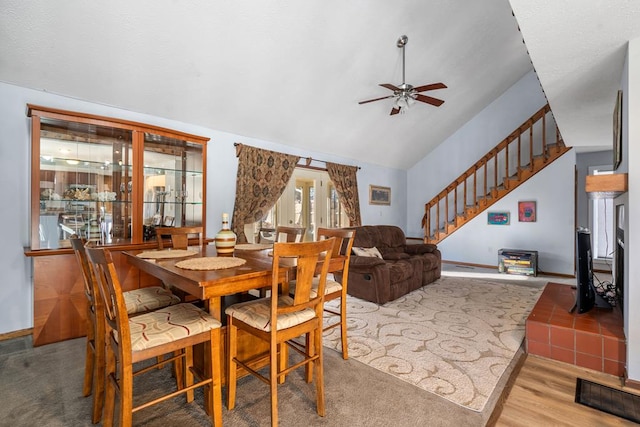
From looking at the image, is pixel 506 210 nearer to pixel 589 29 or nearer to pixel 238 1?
pixel 589 29

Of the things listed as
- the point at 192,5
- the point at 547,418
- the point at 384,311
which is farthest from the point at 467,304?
the point at 192,5

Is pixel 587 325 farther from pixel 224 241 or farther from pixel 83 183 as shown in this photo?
pixel 83 183

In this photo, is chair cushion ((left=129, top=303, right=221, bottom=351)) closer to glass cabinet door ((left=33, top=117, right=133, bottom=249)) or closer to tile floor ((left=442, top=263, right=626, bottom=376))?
glass cabinet door ((left=33, top=117, right=133, bottom=249))

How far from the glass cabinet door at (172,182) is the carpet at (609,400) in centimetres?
404

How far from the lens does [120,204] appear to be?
3.37 meters

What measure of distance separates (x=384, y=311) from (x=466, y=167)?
17.5ft

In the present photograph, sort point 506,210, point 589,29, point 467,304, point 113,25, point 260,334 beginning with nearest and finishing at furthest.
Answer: point 260,334 < point 589,29 < point 113,25 < point 467,304 < point 506,210

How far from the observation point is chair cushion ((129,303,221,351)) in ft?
5.00

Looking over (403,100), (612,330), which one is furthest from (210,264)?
(403,100)

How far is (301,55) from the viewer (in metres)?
3.81

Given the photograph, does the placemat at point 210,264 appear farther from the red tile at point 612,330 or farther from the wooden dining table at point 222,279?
the red tile at point 612,330

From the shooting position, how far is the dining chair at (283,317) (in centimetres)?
165

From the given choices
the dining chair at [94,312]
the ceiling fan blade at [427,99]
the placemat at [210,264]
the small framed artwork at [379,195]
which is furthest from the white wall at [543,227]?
the dining chair at [94,312]

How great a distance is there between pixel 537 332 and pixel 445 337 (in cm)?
76
